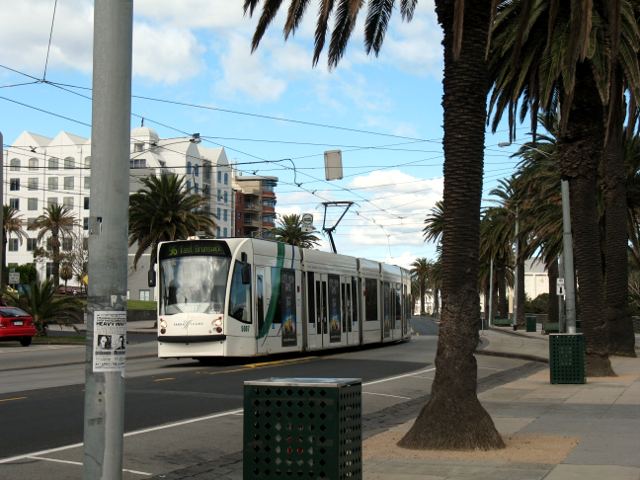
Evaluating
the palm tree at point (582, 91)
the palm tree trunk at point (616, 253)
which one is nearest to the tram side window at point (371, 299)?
the palm tree trunk at point (616, 253)

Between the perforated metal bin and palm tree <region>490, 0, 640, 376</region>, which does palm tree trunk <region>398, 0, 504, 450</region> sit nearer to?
the perforated metal bin

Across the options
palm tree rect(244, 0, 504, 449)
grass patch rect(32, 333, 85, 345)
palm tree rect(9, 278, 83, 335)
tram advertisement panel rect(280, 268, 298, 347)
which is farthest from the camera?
palm tree rect(9, 278, 83, 335)

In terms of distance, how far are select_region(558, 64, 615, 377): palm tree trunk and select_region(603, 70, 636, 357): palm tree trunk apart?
6195 mm

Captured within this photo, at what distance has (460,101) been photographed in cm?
1170

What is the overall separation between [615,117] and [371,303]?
1303 cm

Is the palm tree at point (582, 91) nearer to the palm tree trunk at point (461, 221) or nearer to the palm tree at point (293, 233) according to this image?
the palm tree trunk at point (461, 221)

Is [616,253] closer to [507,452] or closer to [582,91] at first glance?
[582,91]

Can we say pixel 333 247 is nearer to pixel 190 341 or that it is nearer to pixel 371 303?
pixel 371 303

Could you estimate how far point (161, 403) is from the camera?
15.8 m

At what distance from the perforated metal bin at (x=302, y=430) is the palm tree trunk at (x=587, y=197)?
17.0m

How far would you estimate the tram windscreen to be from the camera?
2411cm

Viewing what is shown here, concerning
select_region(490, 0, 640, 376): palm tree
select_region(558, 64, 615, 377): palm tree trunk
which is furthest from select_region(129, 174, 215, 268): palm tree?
select_region(558, 64, 615, 377): palm tree trunk

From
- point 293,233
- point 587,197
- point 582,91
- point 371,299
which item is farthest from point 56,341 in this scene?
point 293,233

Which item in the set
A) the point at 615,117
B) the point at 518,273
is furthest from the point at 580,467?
the point at 518,273
